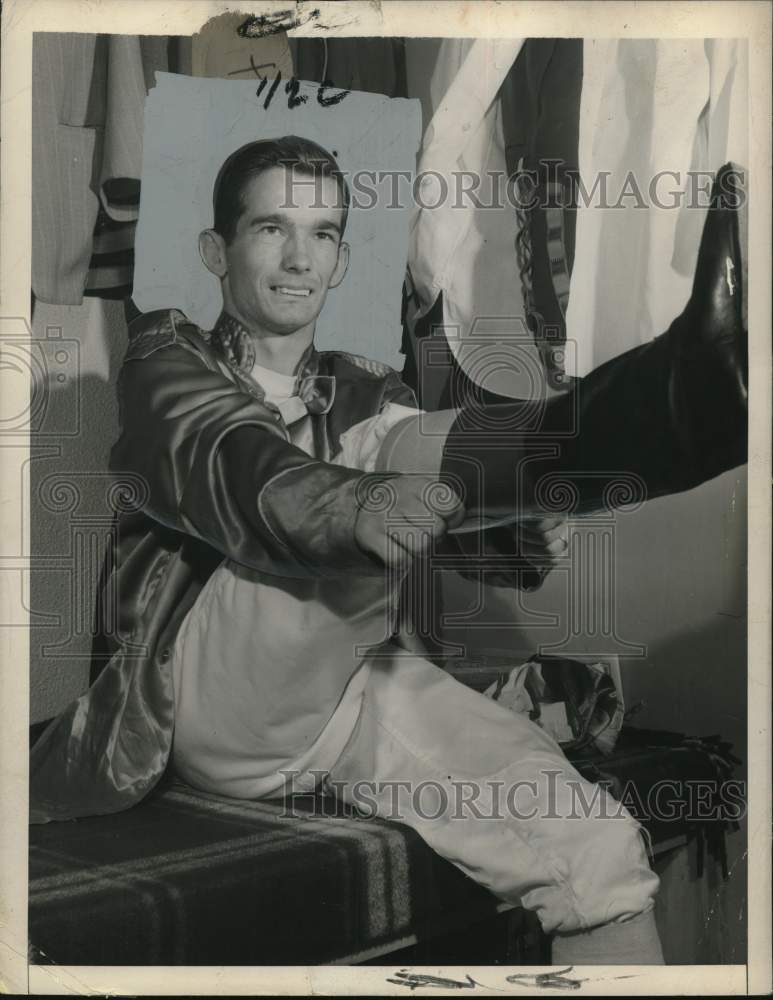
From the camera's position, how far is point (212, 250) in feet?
8.32

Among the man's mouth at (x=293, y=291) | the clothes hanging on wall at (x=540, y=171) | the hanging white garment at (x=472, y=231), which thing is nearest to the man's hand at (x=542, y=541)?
the hanging white garment at (x=472, y=231)

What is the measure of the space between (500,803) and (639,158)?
1553 mm

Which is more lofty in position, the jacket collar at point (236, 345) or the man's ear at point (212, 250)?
the man's ear at point (212, 250)

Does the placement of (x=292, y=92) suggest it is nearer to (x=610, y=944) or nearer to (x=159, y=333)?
(x=159, y=333)

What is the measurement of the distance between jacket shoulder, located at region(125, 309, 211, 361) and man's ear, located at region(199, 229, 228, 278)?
0.13m

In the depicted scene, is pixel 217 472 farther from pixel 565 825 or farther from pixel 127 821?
pixel 565 825

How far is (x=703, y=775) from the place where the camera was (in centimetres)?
256

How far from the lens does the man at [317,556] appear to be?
2475mm

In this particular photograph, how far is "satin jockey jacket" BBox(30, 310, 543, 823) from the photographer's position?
248 cm

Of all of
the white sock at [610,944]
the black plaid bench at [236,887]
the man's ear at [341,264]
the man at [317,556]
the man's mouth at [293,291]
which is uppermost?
the man's ear at [341,264]

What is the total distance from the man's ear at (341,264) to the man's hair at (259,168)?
44mm

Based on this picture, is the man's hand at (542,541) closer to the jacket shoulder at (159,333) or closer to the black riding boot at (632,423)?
the black riding boot at (632,423)

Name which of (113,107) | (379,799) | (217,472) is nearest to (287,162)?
(113,107)

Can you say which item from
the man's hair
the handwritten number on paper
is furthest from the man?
the handwritten number on paper
